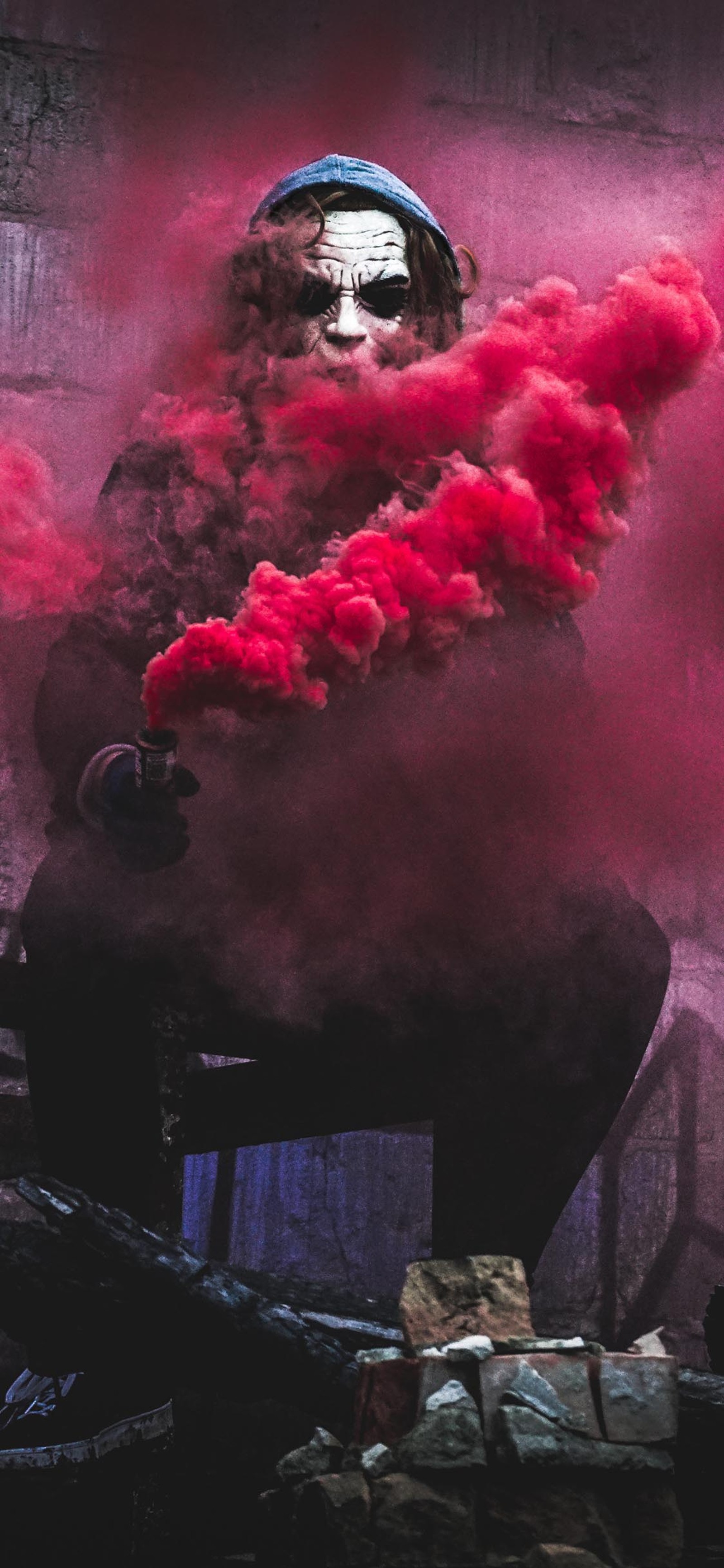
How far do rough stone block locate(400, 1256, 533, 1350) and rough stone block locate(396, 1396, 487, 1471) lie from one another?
22 centimetres

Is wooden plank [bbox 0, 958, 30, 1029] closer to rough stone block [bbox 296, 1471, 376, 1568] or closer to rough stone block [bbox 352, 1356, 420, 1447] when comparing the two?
rough stone block [bbox 352, 1356, 420, 1447]

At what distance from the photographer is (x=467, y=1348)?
2.78m

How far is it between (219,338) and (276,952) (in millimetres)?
1815

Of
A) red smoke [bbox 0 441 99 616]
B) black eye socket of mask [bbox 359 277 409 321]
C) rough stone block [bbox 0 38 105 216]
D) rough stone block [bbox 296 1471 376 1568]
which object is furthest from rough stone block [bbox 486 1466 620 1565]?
rough stone block [bbox 0 38 105 216]

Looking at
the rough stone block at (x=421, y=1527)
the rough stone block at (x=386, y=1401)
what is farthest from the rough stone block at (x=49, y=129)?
the rough stone block at (x=421, y=1527)

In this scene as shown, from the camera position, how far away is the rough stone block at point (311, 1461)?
2738 millimetres

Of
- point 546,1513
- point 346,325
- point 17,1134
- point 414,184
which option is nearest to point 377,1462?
point 546,1513

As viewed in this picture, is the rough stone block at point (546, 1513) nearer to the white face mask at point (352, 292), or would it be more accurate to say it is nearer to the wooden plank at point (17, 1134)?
the wooden plank at point (17, 1134)

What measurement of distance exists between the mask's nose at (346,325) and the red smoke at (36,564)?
94 centimetres

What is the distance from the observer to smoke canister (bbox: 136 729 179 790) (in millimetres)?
3455

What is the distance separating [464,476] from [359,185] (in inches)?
36.2

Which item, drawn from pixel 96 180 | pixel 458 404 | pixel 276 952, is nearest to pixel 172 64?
pixel 96 180

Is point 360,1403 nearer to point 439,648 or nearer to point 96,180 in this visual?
point 439,648

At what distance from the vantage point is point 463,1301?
2.98 m
